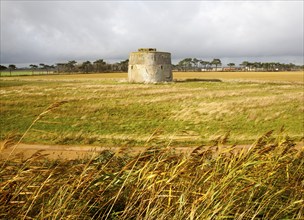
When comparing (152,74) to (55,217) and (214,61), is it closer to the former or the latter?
(55,217)

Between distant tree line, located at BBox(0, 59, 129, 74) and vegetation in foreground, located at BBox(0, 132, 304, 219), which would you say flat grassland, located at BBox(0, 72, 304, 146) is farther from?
distant tree line, located at BBox(0, 59, 129, 74)

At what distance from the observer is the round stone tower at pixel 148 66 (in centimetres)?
4278

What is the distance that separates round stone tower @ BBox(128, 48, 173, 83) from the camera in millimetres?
42781

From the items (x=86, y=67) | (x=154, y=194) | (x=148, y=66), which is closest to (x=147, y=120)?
(x=154, y=194)

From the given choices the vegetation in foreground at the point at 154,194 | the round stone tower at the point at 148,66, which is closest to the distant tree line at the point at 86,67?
the round stone tower at the point at 148,66

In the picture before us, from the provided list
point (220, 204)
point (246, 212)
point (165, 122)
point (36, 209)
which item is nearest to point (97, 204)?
point (36, 209)

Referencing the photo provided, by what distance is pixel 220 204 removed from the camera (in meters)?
3.14

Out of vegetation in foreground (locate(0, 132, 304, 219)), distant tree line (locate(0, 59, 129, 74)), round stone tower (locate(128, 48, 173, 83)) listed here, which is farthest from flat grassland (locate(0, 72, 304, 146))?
distant tree line (locate(0, 59, 129, 74))

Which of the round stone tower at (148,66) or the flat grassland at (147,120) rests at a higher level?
the round stone tower at (148,66)

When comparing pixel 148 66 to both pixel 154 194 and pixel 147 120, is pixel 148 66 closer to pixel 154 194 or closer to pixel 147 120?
pixel 147 120

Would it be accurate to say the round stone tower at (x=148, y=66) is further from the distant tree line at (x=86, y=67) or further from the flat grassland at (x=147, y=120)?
the distant tree line at (x=86, y=67)

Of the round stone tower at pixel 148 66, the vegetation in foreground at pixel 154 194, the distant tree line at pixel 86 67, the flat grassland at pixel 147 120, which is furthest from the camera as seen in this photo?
the distant tree line at pixel 86 67

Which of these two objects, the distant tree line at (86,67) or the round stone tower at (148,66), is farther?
the distant tree line at (86,67)

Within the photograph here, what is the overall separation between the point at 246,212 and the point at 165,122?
13.8m
